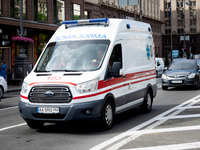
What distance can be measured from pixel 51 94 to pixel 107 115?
133 cm

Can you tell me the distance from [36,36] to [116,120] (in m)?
26.5

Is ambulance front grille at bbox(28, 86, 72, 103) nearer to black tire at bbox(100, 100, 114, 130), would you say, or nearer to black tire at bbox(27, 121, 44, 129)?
black tire at bbox(27, 121, 44, 129)

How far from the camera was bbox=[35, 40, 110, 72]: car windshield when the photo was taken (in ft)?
26.7

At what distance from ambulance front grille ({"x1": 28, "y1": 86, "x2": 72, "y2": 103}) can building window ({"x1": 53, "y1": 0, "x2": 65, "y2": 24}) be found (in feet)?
99.0

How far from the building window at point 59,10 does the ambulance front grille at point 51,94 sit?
3017cm

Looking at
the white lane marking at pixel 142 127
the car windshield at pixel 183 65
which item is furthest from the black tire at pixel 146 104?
the car windshield at pixel 183 65

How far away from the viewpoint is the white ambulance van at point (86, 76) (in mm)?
7484

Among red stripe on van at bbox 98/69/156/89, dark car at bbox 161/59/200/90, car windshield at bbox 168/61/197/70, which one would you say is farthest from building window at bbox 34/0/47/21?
red stripe on van at bbox 98/69/156/89

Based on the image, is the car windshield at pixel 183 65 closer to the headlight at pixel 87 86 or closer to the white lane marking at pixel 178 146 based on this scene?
the headlight at pixel 87 86

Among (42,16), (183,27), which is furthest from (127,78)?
(183,27)

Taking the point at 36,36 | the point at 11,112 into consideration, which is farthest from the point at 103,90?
the point at 36,36

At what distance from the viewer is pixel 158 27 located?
83.2m

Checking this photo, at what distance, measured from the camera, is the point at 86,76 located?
7598 millimetres

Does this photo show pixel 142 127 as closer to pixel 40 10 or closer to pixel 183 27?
pixel 40 10
